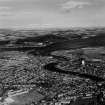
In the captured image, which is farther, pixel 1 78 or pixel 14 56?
pixel 14 56

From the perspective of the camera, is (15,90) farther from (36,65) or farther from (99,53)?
(99,53)

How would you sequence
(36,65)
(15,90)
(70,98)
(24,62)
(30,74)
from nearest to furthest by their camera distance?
(70,98), (15,90), (30,74), (36,65), (24,62)

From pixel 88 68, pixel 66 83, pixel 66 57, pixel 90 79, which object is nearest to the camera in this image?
pixel 66 83

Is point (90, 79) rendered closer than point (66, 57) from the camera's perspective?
Yes

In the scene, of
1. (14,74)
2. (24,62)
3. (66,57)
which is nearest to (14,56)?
(24,62)

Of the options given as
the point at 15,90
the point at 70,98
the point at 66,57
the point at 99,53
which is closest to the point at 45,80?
the point at 15,90

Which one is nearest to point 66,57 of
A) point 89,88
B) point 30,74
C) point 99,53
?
point 99,53

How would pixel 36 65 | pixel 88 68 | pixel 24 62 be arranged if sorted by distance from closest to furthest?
pixel 88 68, pixel 36 65, pixel 24 62

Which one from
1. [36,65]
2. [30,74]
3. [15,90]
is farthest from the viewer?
[36,65]

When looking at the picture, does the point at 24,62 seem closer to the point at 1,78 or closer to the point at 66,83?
the point at 1,78
